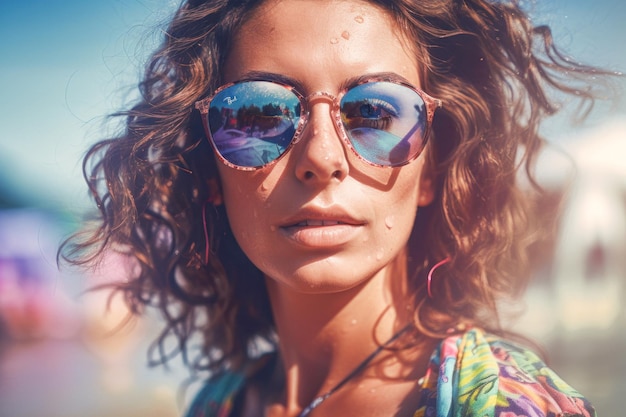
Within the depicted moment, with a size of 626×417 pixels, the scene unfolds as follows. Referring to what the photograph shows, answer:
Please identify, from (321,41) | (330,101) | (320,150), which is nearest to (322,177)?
(320,150)

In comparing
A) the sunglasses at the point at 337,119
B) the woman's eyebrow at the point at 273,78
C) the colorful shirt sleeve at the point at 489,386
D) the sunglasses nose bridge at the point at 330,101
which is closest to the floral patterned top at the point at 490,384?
the colorful shirt sleeve at the point at 489,386

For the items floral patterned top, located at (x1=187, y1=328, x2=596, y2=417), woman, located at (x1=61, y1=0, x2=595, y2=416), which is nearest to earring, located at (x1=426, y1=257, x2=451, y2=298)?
woman, located at (x1=61, y1=0, x2=595, y2=416)

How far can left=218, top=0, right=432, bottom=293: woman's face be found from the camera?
146 centimetres

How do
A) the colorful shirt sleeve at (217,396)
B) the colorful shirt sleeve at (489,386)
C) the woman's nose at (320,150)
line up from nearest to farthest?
the colorful shirt sleeve at (489,386) → the woman's nose at (320,150) → the colorful shirt sleeve at (217,396)

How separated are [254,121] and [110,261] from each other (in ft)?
2.77

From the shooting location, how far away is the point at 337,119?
4.78ft

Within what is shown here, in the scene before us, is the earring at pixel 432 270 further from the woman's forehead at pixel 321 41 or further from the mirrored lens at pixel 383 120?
the woman's forehead at pixel 321 41

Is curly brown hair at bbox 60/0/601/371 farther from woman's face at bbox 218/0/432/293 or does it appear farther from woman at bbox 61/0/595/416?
woman's face at bbox 218/0/432/293

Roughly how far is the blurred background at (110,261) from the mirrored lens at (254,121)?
386 millimetres

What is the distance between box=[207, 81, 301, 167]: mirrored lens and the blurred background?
0.39 meters

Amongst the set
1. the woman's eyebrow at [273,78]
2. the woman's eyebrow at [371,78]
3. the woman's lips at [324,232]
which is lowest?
the woman's lips at [324,232]


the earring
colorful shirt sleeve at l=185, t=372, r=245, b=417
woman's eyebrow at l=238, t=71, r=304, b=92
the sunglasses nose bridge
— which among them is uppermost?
woman's eyebrow at l=238, t=71, r=304, b=92

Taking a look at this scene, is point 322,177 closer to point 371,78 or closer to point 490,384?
point 371,78

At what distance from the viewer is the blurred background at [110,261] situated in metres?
1.81
